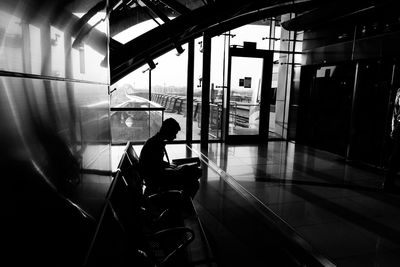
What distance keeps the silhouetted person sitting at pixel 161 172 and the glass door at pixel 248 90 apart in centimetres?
655

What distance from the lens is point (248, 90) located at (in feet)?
34.2

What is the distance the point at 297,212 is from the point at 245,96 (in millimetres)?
6659

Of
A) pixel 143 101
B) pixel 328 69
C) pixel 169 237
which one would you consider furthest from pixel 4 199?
pixel 328 69

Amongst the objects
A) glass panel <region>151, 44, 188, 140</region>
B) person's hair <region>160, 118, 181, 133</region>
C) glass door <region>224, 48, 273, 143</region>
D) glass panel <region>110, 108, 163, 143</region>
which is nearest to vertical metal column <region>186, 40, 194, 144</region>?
glass panel <region>151, 44, 188, 140</region>

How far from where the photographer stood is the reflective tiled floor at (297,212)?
332 centimetres

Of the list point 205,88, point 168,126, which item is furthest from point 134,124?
point 168,126

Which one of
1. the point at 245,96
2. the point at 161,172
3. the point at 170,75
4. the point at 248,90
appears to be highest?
the point at 170,75

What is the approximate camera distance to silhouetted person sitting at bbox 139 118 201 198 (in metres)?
3.35

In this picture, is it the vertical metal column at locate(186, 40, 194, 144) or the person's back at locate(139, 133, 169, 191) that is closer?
the person's back at locate(139, 133, 169, 191)

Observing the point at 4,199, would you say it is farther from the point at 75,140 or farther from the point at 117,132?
the point at 117,132

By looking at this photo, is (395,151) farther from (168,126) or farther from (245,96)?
(245,96)

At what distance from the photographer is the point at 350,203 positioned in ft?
16.0

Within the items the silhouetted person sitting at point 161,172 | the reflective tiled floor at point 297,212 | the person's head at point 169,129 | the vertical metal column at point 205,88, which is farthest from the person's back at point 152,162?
the vertical metal column at point 205,88

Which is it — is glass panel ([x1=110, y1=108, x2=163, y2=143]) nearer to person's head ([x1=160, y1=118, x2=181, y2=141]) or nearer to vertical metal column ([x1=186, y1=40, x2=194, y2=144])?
vertical metal column ([x1=186, y1=40, x2=194, y2=144])
